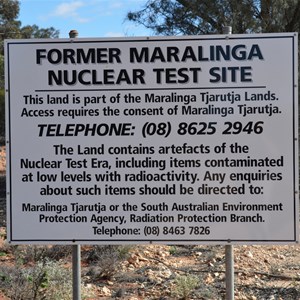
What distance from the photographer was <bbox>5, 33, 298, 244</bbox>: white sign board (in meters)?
3.57

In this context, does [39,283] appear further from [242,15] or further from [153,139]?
[242,15]

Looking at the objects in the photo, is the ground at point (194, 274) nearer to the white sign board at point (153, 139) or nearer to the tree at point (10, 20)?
the white sign board at point (153, 139)

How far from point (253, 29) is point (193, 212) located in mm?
6803

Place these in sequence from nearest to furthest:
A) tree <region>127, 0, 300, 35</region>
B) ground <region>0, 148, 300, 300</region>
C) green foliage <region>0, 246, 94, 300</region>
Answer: green foliage <region>0, 246, 94, 300</region> → ground <region>0, 148, 300, 300</region> → tree <region>127, 0, 300, 35</region>

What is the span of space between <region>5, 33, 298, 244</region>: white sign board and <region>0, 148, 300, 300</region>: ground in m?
1.87

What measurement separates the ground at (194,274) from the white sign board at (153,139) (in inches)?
73.7

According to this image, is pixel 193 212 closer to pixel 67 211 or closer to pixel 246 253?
pixel 67 211

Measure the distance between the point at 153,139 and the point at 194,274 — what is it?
2.91m

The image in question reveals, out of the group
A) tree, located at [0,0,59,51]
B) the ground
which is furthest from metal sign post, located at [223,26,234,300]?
tree, located at [0,0,59,51]

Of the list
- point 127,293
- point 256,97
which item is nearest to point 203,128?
point 256,97

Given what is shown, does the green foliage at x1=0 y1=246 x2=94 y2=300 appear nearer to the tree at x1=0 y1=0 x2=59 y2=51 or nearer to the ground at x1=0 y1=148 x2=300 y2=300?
the ground at x1=0 y1=148 x2=300 y2=300

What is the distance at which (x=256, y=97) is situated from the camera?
357 cm

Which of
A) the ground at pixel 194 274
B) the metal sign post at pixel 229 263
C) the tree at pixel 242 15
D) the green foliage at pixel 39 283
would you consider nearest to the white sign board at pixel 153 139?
the metal sign post at pixel 229 263

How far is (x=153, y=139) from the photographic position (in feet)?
11.9
